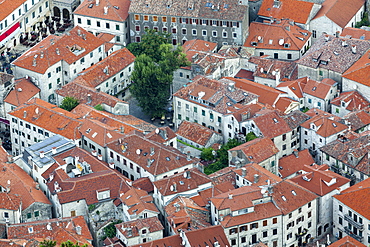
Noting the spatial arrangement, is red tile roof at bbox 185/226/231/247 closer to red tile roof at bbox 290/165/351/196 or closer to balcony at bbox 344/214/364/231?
red tile roof at bbox 290/165/351/196

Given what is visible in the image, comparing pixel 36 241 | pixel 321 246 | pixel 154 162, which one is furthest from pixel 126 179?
pixel 321 246

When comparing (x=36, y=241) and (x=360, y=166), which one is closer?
(x=36, y=241)

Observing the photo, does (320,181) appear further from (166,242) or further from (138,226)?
(138,226)

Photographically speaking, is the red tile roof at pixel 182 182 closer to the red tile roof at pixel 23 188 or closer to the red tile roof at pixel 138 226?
the red tile roof at pixel 138 226

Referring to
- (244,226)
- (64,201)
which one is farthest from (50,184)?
(244,226)

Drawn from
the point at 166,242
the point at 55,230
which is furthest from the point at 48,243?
the point at 166,242

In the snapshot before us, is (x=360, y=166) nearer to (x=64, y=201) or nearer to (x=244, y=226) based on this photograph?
(x=244, y=226)
